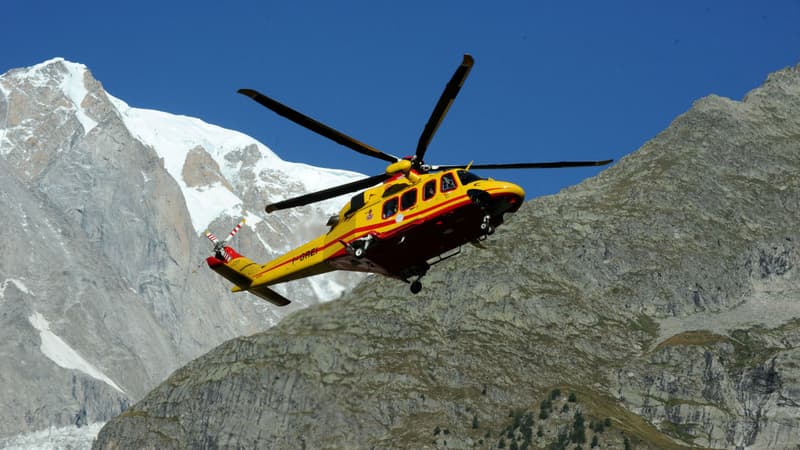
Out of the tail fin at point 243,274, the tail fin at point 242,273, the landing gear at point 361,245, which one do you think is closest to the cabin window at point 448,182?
the landing gear at point 361,245

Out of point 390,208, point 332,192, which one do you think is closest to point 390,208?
point 390,208

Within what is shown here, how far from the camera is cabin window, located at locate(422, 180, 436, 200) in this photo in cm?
7600

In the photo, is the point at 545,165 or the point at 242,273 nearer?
the point at 545,165

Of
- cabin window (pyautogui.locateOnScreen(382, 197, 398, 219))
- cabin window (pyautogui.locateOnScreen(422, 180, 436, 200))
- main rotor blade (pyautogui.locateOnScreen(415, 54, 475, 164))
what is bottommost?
cabin window (pyautogui.locateOnScreen(382, 197, 398, 219))

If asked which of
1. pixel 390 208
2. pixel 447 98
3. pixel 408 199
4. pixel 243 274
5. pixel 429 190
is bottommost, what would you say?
pixel 243 274

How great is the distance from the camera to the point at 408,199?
76.8 m

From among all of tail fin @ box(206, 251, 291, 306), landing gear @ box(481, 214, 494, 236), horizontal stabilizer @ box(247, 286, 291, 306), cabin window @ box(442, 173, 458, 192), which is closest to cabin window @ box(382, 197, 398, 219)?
cabin window @ box(442, 173, 458, 192)

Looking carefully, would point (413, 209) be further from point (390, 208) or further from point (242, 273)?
point (242, 273)

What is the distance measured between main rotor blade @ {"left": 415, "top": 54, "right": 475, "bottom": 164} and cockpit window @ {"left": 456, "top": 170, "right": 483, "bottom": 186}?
2.90m

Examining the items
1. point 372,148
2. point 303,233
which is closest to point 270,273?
point 372,148

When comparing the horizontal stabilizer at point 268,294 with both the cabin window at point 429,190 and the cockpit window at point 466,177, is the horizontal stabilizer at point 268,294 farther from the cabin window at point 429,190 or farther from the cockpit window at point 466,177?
the cockpit window at point 466,177

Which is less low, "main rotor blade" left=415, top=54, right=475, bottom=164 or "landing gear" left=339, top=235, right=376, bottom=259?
"main rotor blade" left=415, top=54, right=475, bottom=164

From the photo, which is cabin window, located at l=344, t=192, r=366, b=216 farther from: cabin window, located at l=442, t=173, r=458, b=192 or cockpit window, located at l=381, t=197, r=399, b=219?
cabin window, located at l=442, t=173, r=458, b=192

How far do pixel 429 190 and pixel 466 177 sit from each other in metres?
2.40
